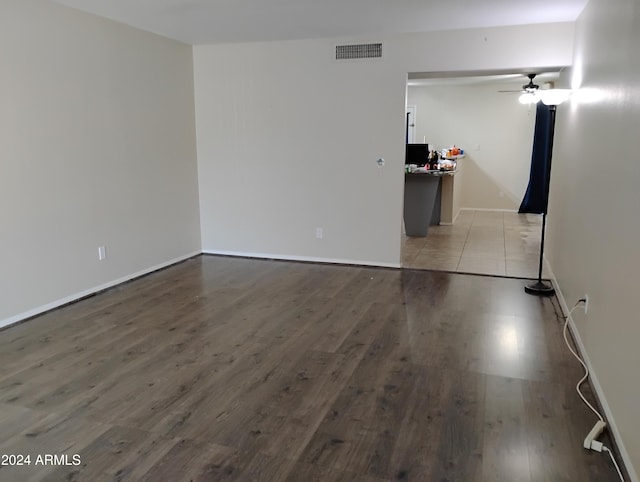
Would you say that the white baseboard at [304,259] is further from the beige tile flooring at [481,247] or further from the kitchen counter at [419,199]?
the kitchen counter at [419,199]

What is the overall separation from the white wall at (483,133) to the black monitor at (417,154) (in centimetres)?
150

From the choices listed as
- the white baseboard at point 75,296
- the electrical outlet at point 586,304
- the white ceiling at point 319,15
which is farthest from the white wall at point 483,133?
the electrical outlet at point 586,304

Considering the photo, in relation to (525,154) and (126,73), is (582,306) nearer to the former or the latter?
(126,73)

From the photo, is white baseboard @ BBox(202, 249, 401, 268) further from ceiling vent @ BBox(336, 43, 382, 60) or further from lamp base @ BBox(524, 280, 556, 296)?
ceiling vent @ BBox(336, 43, 382, 60)

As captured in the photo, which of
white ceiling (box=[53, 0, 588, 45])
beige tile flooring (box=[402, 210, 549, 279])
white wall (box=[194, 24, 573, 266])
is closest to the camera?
white ceiling (box=[53, 0, 588, 45])

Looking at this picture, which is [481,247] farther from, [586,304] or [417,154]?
[586,304]

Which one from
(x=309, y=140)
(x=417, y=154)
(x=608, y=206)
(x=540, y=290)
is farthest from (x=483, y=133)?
(x=608, y=206)

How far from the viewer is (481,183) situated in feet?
30.5

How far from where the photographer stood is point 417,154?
7492mm

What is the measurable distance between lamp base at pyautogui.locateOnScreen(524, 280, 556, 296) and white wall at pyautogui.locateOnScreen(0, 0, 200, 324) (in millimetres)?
3595

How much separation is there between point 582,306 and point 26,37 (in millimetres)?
4157

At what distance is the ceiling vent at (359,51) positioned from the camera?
4762 mm

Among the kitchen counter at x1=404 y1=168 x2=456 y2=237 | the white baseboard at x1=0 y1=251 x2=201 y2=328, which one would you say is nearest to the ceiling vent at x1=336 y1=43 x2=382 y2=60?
the kitchen counter at x1=404 y1=168 x2=456 y2=237

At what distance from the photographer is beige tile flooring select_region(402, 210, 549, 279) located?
5.09 m
